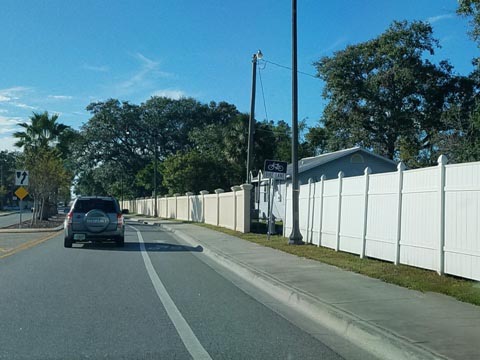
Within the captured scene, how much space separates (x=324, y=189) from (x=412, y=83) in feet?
88.4

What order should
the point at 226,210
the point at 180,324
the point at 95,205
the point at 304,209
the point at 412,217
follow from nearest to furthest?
the point at 180,324 < the point at 412,217 < the point at 304,209 < the point at 95,205 < the point at 226,210

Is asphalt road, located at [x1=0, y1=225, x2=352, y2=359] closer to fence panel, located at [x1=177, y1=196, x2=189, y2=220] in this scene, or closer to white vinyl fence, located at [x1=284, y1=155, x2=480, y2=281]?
white vinyl fence, located at [x1=284, y1=155, x2=480, y2=281]

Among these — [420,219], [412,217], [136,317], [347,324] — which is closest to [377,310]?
[347,324]

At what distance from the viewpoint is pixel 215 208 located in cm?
3291

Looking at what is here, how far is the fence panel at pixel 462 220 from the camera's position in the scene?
378 inches

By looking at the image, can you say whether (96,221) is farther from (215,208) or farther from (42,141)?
(42,141)

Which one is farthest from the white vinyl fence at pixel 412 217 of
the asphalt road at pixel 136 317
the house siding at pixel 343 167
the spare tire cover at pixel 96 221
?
the house siding at pixel 343 167

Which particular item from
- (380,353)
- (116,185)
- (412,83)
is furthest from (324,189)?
(116,185)

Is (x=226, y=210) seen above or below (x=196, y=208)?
above

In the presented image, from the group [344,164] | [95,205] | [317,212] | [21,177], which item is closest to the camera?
[317,212]

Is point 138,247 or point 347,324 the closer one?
point 347,324

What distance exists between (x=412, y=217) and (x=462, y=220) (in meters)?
1.77

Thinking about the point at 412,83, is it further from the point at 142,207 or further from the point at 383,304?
the point at 142,207

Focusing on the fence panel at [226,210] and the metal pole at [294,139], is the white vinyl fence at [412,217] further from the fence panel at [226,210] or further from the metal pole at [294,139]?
the fence panel at [226,210]
